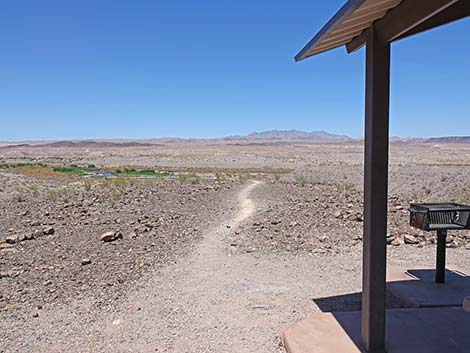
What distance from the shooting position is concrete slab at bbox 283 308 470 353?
3.70m

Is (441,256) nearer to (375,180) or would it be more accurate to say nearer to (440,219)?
(440,219)

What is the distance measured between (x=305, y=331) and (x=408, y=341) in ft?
2.94

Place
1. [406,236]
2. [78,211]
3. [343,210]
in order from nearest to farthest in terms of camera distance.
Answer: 1. [406,236]
2. [343,210]
3. [78,211]

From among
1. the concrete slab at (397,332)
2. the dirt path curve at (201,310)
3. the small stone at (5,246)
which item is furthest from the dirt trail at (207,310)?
the small stone at (5,246)

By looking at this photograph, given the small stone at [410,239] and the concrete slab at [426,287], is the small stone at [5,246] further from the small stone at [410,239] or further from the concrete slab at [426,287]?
the small stone at [410,239]

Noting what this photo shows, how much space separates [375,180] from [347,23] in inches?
46.9

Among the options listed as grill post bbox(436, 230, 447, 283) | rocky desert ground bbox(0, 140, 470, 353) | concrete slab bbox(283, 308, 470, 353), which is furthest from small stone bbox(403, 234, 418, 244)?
concrete slab bbox(283, 308, 470, 353)

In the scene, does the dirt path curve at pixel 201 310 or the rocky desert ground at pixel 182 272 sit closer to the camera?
the dirt path curve at pixel 201 310

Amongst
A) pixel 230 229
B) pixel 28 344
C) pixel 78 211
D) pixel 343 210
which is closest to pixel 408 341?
pixel 28 344

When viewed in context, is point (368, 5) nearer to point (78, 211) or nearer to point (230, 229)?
point (230, 229)

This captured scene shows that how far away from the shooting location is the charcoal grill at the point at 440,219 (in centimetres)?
502

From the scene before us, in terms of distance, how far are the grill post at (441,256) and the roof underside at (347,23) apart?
2.63 meters

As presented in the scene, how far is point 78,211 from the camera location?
41.5 feet

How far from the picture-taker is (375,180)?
330 centimetres
